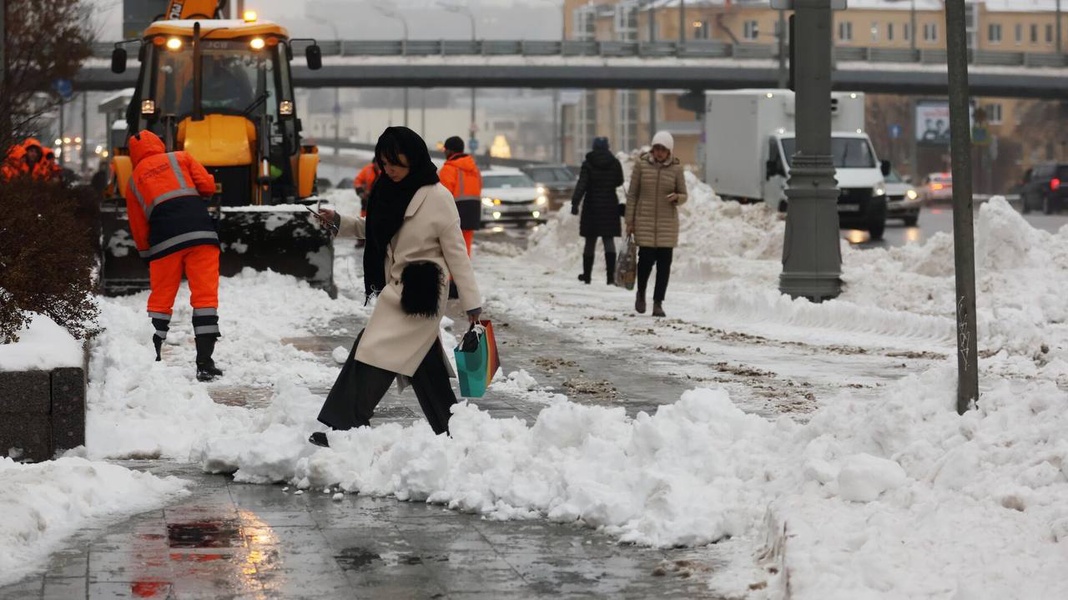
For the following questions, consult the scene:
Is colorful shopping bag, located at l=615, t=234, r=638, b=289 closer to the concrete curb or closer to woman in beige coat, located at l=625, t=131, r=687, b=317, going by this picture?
woman in beige coat, located at l=625, t=131, r=687, b=317

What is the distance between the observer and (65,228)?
11.8 metres

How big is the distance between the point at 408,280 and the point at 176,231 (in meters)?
3.68

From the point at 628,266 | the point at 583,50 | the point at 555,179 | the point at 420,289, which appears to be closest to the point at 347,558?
the point at 420,289

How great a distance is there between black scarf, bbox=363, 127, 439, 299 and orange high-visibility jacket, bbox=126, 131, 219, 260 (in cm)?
339

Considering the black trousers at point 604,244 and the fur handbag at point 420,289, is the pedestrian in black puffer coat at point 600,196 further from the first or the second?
the fur handbag at point 420,289

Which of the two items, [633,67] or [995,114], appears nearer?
[633,67]

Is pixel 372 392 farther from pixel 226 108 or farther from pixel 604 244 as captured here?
pixel 604 244

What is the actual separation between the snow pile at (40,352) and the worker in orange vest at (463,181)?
9.91 metres

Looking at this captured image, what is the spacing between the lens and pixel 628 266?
58.9 ft

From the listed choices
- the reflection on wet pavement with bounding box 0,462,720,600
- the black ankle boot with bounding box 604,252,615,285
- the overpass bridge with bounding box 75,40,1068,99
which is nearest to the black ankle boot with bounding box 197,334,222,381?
the reflection on wet pavement with bounding box 0,462,720,600

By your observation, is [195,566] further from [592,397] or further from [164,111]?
[164,111]

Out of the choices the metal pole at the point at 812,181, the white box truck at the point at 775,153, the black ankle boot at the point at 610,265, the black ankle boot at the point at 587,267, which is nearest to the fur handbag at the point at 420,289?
the metal pole at the point at 812,181

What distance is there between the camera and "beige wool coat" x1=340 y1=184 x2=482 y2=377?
837 centimetres

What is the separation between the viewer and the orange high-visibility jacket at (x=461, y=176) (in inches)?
726
